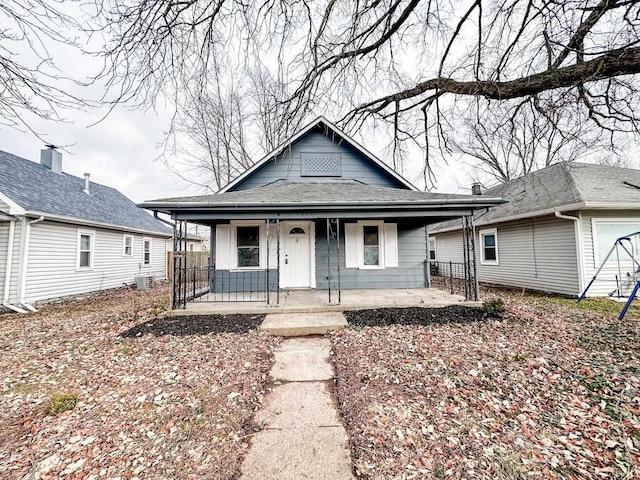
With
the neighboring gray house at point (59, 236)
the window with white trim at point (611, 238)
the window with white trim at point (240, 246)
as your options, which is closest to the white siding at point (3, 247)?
the neighboring gray house at point (59, 236)

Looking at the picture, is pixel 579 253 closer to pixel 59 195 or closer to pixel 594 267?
pixel 594 267

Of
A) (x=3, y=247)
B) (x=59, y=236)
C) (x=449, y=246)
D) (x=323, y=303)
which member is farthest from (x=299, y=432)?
(x=449, y=246)

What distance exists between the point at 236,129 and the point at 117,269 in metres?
9.48

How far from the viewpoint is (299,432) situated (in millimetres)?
2641

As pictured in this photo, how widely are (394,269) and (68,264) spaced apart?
11.2 meters

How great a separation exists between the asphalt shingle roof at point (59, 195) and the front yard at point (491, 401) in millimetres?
10464

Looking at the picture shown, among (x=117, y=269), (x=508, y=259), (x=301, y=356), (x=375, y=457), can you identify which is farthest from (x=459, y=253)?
(x=117, y=269)

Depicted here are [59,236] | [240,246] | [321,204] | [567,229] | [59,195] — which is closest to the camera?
[321,204]

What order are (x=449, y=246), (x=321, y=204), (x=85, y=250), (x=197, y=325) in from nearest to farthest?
1. (x=197, y=325)
2. (x=321, y=204)
3. (x=85, y=250)
4. (x=449, y=246)

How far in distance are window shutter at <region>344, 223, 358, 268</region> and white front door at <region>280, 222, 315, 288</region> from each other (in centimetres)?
113

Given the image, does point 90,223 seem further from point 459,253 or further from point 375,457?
point 459,253

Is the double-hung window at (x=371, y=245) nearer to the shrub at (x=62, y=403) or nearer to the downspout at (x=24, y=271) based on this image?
the shrub at (x=62, y=403)

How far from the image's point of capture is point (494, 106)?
4398 millimetres

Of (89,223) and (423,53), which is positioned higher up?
(423,53)
